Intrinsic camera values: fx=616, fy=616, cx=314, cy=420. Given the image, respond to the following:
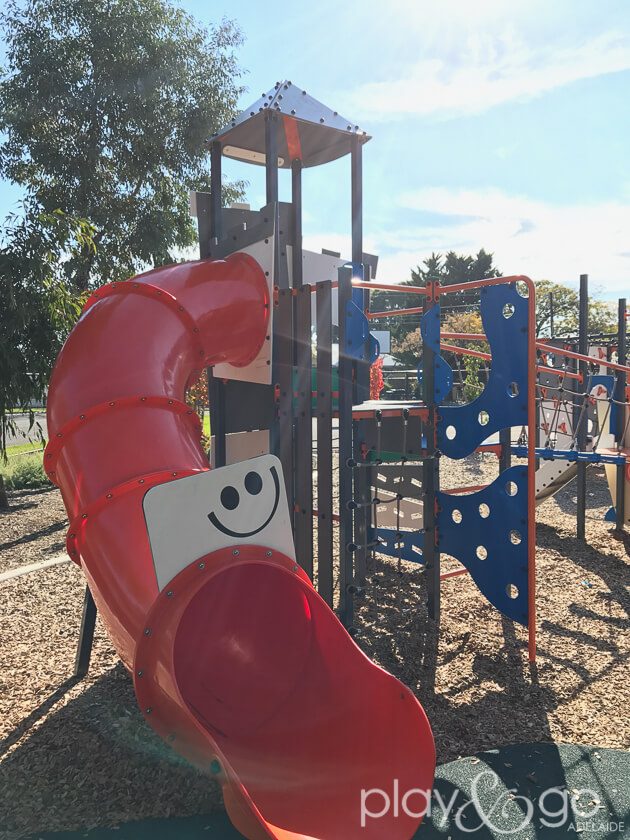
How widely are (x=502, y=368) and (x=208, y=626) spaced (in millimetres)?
2269

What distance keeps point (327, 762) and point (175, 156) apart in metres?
13.8

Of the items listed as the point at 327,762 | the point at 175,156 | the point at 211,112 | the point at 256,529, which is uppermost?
the point at 211,112

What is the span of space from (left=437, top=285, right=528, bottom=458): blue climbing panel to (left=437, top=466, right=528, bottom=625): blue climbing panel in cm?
31

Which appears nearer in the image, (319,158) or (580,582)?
(319,158)

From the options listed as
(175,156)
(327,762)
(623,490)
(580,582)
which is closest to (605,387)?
(623,490)

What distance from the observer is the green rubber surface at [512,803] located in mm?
2361

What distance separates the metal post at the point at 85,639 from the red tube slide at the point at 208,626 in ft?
3.37

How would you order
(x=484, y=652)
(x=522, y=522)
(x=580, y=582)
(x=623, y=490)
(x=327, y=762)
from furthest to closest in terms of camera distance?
(x=623, y=490), (x=580, y=582), (x=484, y=652), (x=522, y=522), (x=327, y=762)

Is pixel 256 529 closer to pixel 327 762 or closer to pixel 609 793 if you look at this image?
pixel 327 762

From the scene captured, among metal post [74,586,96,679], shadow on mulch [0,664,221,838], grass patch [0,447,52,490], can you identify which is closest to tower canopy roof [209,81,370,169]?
metal post [74,586,96,679]

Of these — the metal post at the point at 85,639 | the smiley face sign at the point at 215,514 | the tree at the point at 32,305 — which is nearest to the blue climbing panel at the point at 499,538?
the smiley face sign at the point at 215,514

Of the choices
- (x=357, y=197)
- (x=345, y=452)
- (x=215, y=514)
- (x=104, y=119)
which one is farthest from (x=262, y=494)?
(x=104, y=119)

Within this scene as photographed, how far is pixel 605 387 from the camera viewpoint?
7484mm

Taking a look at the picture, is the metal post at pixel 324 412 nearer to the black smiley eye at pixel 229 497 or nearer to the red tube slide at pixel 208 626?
the red tube slide at pixel 208 626
